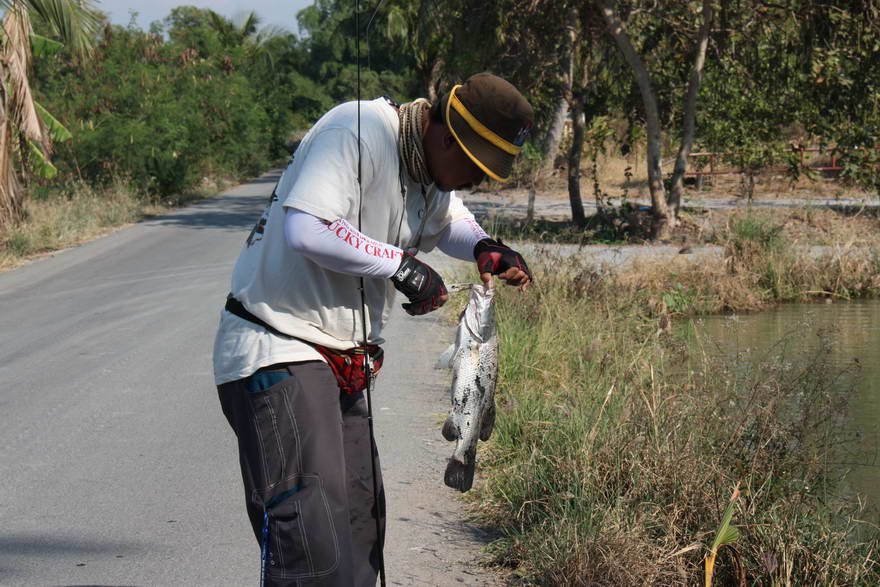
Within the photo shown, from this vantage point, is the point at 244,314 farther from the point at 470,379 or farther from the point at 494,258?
the point at 494,258

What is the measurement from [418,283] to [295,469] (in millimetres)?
630

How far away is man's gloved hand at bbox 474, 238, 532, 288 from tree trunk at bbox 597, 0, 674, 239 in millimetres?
14811

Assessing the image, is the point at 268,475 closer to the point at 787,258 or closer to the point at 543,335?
the point at 543,335

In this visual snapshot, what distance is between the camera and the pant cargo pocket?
283 centimetres

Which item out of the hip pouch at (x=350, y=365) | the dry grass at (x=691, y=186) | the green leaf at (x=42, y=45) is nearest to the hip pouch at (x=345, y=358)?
the hip pouch at (x=350, y=365)

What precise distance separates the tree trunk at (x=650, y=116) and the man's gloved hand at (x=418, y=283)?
15.3m

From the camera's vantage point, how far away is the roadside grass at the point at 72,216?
17266 millimetres

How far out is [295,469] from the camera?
2.85 metres

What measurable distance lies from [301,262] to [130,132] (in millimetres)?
24537

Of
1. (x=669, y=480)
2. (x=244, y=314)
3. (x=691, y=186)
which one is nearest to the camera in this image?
(x=244, y=314)

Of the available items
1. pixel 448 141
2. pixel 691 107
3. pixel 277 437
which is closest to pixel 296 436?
pixel 277 437

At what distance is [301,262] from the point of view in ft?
9.54

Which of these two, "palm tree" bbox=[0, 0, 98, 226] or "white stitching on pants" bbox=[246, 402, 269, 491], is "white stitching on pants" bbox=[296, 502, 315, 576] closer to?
"white stitching on pants" bbox=[246, 402, 269, 491]

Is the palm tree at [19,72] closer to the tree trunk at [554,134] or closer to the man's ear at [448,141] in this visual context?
the man's ear at [448,141]
